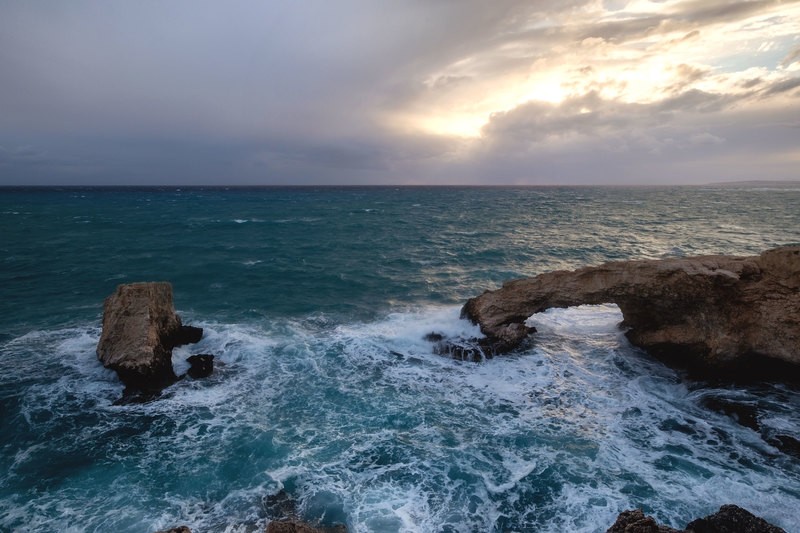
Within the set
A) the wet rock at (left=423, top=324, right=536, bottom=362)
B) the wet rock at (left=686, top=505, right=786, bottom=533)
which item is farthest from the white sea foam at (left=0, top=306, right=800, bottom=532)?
the wet rock at (left=686, top=505, right=786, bottom=533)

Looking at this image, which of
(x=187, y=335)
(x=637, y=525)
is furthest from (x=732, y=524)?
(x=187, y=335)

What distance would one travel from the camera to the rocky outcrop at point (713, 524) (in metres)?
6.26

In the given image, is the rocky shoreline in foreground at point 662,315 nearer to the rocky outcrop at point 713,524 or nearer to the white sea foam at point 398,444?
the white sea foam at point 398,444

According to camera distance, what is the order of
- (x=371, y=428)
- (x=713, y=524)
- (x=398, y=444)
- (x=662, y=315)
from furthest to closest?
(x=662, y=315), (x=371, y=428), (x=398, y=444), (x=713, y=524)

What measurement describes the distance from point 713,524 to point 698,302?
29.6 ft

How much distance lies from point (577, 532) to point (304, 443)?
276 inches

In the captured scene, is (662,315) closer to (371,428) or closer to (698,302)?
(698,302)

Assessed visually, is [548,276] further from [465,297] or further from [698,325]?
[465,297]

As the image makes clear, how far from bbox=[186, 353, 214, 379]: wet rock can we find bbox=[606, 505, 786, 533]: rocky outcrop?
1342 centimetres

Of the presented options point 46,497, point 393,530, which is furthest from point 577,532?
point 46,497

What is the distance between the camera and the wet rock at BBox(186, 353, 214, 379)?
1438cm

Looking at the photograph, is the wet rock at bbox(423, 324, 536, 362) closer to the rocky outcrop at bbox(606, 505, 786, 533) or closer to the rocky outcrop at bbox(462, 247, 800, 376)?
the rocky outcrop at bbox(462, 247, 800, 376)

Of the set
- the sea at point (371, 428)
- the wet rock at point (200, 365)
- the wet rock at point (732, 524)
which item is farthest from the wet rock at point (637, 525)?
the wet rock at point (200, 365)

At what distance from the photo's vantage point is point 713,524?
21.5 feet
